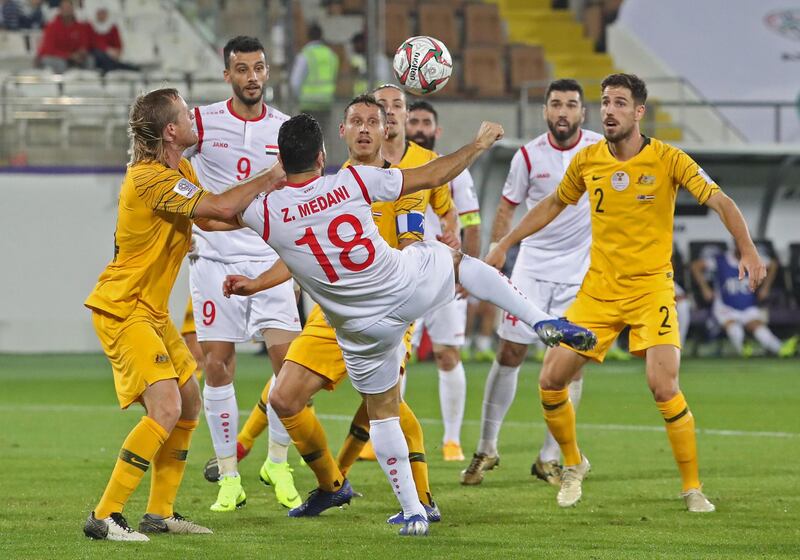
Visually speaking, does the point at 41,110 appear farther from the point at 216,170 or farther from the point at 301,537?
the point at 301,537

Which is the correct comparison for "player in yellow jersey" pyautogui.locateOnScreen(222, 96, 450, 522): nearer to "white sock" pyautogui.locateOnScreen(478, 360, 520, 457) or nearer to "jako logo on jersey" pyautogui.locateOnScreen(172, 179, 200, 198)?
"jako logo on jersey" pyautogui.locateOnScreen(172, 179, 200, 198)

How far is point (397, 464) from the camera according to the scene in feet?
20.6

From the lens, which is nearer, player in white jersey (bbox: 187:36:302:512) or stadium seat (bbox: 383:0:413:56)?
player in white jersey (bbox: 187:36:302:512)

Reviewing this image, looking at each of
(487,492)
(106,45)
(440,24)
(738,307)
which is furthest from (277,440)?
(440,24)

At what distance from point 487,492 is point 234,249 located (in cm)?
195

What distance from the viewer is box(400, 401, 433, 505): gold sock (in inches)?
271

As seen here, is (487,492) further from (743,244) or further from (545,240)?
(743,244)

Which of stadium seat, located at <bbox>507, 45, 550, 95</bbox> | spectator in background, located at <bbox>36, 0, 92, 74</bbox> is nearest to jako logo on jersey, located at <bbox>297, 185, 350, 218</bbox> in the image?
spectator in background, located at <bbox>36, 0, 92, 74</bbox>

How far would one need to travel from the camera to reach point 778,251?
19703 mm

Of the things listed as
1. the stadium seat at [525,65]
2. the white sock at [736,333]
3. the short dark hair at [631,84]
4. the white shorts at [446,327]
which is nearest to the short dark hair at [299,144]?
the short dark hair at [631,84]

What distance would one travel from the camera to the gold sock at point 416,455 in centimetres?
688

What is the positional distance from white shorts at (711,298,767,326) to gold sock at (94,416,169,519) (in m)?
13.9

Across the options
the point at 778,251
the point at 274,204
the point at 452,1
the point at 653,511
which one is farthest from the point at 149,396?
the point at 452,1

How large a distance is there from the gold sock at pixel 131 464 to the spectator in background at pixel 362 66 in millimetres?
12830
